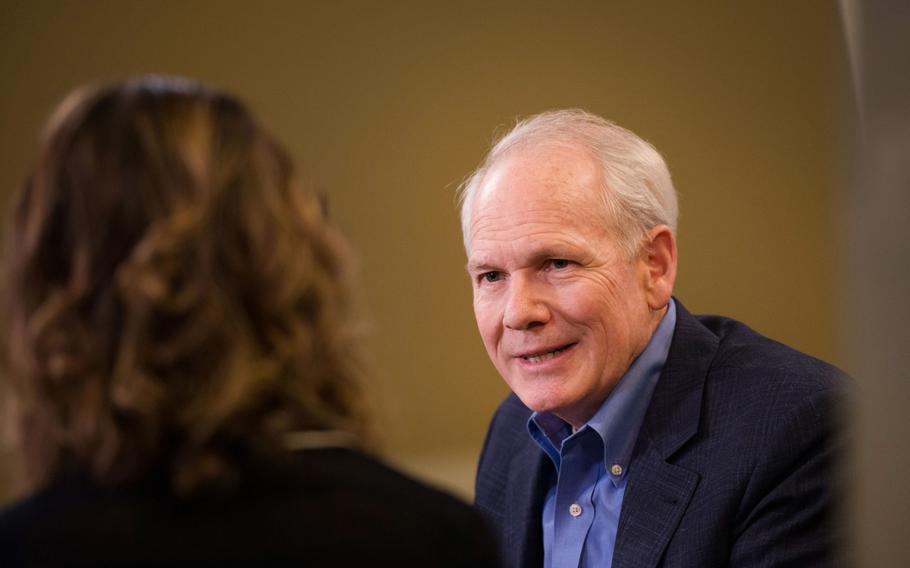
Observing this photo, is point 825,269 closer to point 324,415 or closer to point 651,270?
point 651,270

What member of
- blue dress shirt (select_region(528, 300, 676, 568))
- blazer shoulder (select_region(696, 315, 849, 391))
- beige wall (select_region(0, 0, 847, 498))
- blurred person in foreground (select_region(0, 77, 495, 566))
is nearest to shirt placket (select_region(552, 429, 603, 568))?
blue dress shirt (select_region(528, 300, 676, 568))

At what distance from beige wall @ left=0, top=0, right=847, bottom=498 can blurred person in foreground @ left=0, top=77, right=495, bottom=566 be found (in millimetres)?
2799

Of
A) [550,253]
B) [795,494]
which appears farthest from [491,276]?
[795,494]

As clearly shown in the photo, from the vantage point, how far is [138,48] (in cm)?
372

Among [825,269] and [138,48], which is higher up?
[138,48]

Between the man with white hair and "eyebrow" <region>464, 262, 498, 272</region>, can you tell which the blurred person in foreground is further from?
"eyebrow" <region>464, 262, 498, 272</region>

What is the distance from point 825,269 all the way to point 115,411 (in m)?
3.85

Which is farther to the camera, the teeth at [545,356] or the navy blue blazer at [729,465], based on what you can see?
the teeth at [545,356]

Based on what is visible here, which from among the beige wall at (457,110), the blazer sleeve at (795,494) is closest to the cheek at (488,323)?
the blazer sleeve at (795,494)

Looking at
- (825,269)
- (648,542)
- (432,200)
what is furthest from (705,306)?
(648,542)

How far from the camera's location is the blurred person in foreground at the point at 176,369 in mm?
809

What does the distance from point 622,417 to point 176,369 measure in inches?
39.8

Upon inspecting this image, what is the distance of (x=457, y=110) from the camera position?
3.98 meters

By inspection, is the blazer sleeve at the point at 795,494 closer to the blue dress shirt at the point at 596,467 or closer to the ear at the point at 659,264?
the blue dress shirt at the point at 596,467
